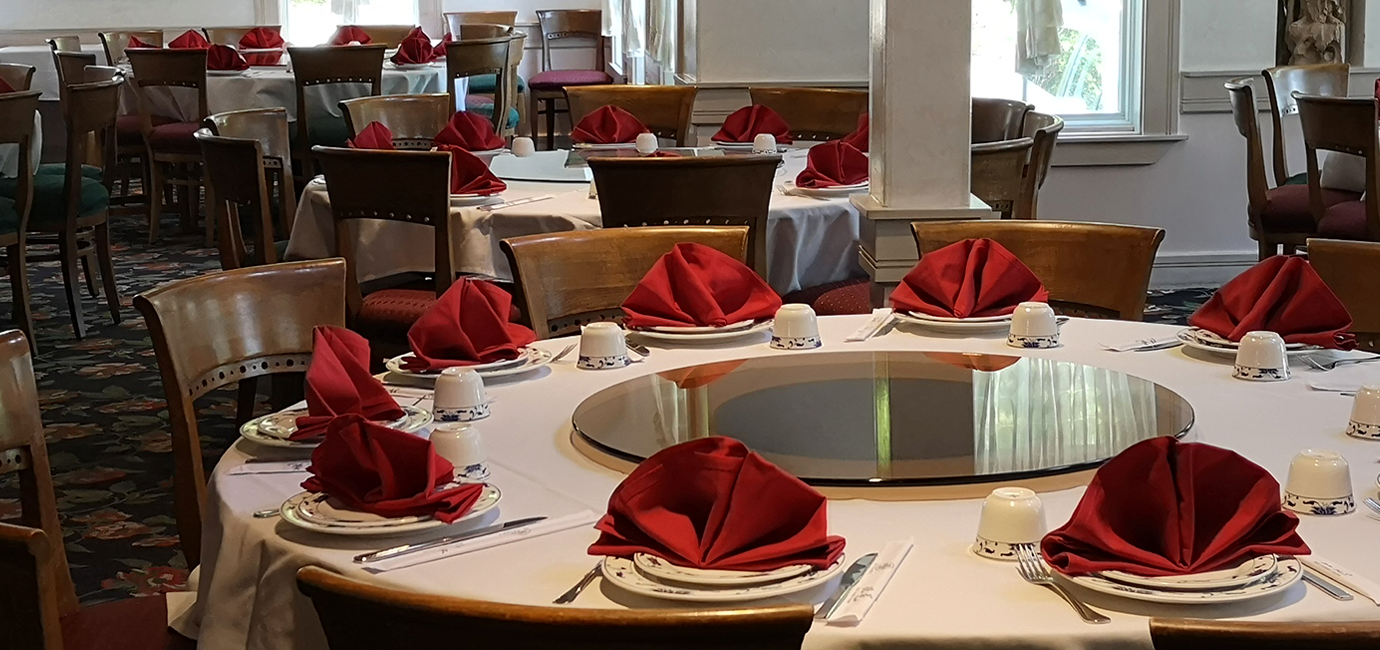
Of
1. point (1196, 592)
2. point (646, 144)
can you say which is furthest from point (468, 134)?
point (1196, 592)

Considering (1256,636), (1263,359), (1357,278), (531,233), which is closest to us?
(1256,636)

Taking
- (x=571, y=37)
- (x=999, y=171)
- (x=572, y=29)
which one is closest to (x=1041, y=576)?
(x=999, y=171)

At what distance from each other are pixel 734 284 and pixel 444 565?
39.6 inches

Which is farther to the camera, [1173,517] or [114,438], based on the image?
[114,438]

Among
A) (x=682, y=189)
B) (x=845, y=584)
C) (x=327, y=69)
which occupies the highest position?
(x=327, y=69)

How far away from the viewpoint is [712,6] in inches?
227

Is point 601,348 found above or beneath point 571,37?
beneath

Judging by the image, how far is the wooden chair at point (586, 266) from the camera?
271 centimetres

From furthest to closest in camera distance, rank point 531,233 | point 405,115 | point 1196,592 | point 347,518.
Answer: point 405,115 → point 531,233 → point 347,518 → point 1196,592

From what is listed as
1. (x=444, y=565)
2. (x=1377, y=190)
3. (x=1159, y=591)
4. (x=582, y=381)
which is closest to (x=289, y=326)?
(x=582, y=381)

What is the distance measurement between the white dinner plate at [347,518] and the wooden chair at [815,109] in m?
3.71

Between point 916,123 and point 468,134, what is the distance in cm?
161

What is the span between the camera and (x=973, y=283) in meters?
2.32

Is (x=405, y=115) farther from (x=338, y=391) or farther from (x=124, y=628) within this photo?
(x=338, y=391)
